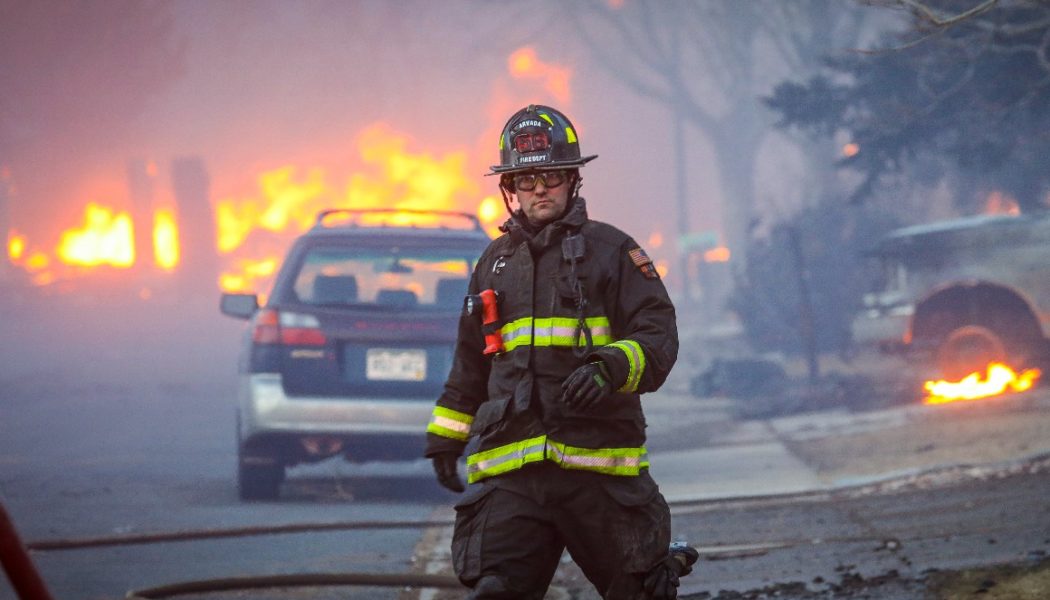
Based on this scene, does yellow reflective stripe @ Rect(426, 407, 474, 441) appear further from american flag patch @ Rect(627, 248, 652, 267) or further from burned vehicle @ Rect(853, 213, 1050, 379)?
burned vehicle @ Rect(853, 213, 1050, 379)

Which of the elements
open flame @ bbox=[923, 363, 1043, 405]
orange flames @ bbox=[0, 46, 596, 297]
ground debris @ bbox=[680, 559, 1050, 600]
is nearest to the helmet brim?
ground debris @ bbox=[680, 559, 1050, 600]

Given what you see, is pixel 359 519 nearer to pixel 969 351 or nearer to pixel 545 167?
pixel 545 167

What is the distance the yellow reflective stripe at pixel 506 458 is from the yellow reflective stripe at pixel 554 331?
0.88 feet

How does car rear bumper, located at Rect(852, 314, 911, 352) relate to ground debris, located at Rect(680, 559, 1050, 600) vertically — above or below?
above

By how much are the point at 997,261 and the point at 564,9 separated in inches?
930

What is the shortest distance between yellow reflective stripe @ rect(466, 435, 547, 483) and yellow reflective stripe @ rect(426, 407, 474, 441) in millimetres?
92

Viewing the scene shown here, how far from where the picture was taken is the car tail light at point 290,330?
30.3ft

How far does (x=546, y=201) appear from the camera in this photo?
14.1 ft

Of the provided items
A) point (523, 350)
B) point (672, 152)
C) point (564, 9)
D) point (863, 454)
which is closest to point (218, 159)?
point (672, 152)

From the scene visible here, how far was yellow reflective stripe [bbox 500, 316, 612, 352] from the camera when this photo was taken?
414 centimetres

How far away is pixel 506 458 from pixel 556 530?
0.24 metres

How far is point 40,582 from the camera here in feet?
8.45

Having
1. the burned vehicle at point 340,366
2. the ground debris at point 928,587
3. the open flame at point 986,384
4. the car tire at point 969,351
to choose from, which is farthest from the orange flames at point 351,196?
the ground debris at point 928,587

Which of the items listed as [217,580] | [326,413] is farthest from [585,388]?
[326,413]
